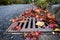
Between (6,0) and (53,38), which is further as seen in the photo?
(6,0)

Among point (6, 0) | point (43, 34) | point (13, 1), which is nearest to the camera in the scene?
point (43, 34)

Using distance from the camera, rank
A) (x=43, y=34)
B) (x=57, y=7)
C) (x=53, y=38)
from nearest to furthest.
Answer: (x=53, y=38) → (x=43, y=34) → (x=57, y=7)

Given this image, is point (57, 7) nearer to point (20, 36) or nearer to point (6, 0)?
point (20, 36)

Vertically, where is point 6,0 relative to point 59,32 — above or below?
below

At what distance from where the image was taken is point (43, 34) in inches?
105

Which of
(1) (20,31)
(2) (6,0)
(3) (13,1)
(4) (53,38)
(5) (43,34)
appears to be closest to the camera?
(4) (53,38)

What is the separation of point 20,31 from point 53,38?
59cm

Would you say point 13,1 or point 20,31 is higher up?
point 20,31

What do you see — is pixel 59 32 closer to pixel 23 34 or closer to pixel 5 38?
pixel 23 34

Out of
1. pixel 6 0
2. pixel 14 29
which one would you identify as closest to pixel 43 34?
pixel 14 29

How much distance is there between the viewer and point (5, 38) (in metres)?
2.64

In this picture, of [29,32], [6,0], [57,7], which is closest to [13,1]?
[6,0]

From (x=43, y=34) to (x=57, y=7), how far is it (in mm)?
1275

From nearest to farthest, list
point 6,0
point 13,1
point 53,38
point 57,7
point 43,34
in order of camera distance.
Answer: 1. point 53,38
2. point 43,34
3. point 57,7
4. point 6,0
5. point 13,1
